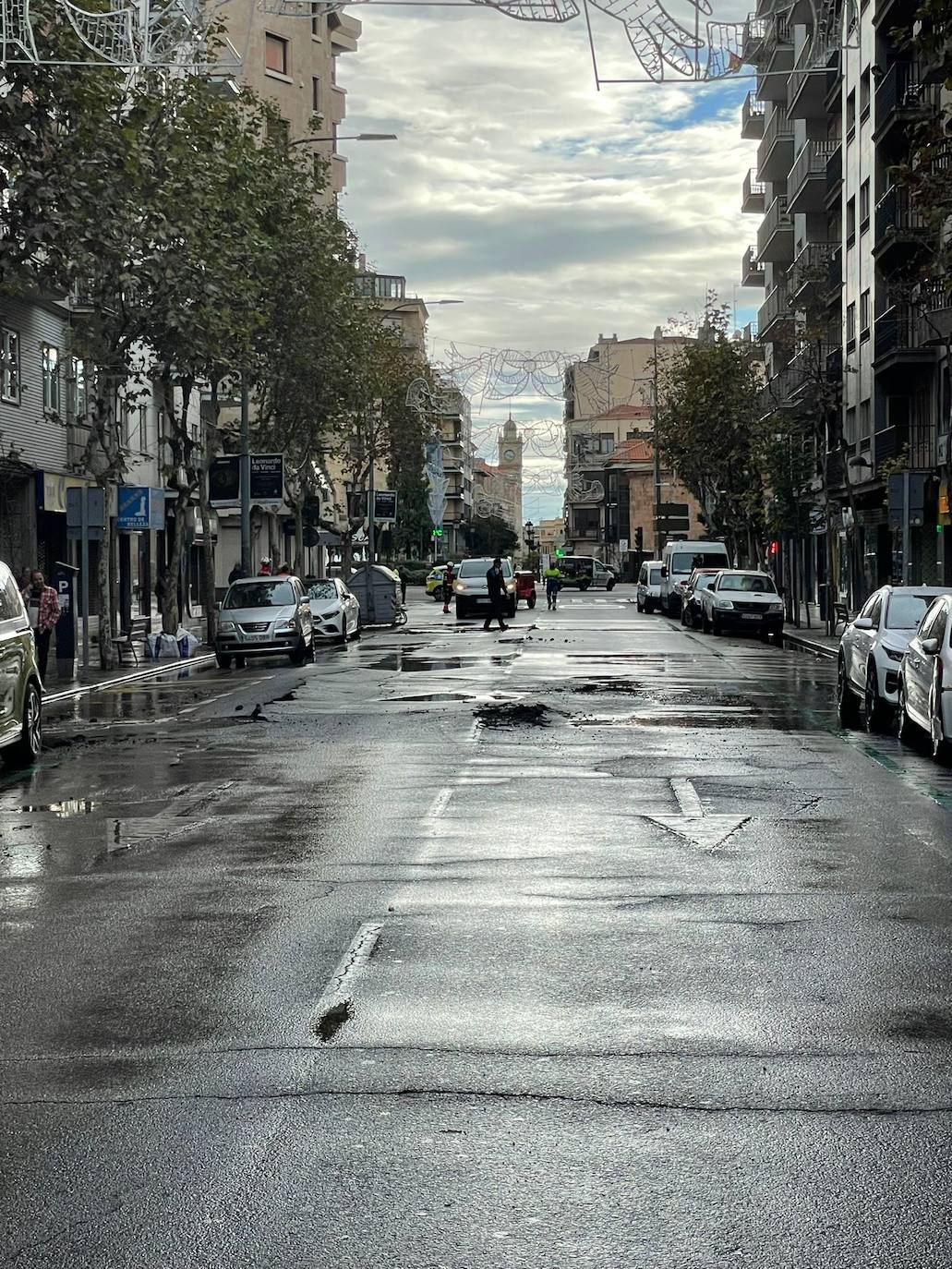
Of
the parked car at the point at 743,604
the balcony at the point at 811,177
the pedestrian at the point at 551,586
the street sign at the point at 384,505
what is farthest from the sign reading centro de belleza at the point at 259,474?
the balcony at the point at 811,177

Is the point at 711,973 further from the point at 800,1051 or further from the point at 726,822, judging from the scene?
the point at 726,822

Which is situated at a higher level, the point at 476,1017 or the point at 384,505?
the point at 384,505

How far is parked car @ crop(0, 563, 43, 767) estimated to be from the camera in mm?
15810

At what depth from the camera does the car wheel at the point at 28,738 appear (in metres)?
16.5

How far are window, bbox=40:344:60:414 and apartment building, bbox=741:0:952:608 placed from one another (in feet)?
56.4

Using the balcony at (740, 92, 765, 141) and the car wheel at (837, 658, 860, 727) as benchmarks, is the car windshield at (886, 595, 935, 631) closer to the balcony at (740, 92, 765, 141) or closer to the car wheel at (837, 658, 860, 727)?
the car wheel at (837, 658, 860, 727)

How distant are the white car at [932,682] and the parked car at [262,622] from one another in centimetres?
1712

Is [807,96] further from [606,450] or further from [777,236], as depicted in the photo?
Result: [606,450]

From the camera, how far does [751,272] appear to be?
84.4m

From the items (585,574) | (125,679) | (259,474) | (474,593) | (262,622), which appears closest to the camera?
(125,679)

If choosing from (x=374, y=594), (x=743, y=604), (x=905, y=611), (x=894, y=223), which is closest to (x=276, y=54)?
(x=374, y=594)

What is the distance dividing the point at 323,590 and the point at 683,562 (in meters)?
23.1

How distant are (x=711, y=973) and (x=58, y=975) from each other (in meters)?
2.65

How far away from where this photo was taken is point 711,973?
7320 millimetres
